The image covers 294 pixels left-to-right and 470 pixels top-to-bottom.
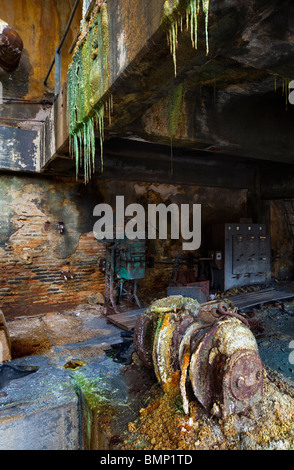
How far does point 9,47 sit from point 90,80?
4136 mm

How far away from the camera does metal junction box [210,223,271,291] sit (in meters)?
6.88

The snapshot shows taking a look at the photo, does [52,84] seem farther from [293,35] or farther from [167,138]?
[293,35]

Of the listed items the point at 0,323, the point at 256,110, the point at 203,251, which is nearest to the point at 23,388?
the point at 0,323

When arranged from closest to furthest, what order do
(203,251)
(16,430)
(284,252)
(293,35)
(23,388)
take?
(293,35) → (16,430) → (23,388) → (203,251) → (284,252)

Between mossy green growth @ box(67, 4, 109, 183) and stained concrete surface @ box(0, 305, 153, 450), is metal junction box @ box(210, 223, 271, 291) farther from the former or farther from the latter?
mossy green growth @ box(67, 4, 109, 183)

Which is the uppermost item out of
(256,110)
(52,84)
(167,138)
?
(52,84)

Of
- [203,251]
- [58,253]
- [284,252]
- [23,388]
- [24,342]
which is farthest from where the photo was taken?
[284,252]

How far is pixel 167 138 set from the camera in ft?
10.9

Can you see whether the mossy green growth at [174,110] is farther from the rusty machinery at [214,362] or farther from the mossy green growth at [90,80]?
the rusty machinery at [214,362]

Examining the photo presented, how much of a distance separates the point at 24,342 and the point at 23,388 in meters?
1.41

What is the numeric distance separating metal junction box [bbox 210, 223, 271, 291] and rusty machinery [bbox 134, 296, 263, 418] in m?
4.33

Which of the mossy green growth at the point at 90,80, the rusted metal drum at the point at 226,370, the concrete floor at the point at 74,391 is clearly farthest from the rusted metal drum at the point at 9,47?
the rusted metal drum at the point at 226,370

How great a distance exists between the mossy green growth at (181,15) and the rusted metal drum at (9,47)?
5.30 metres

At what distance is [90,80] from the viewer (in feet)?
8.61
